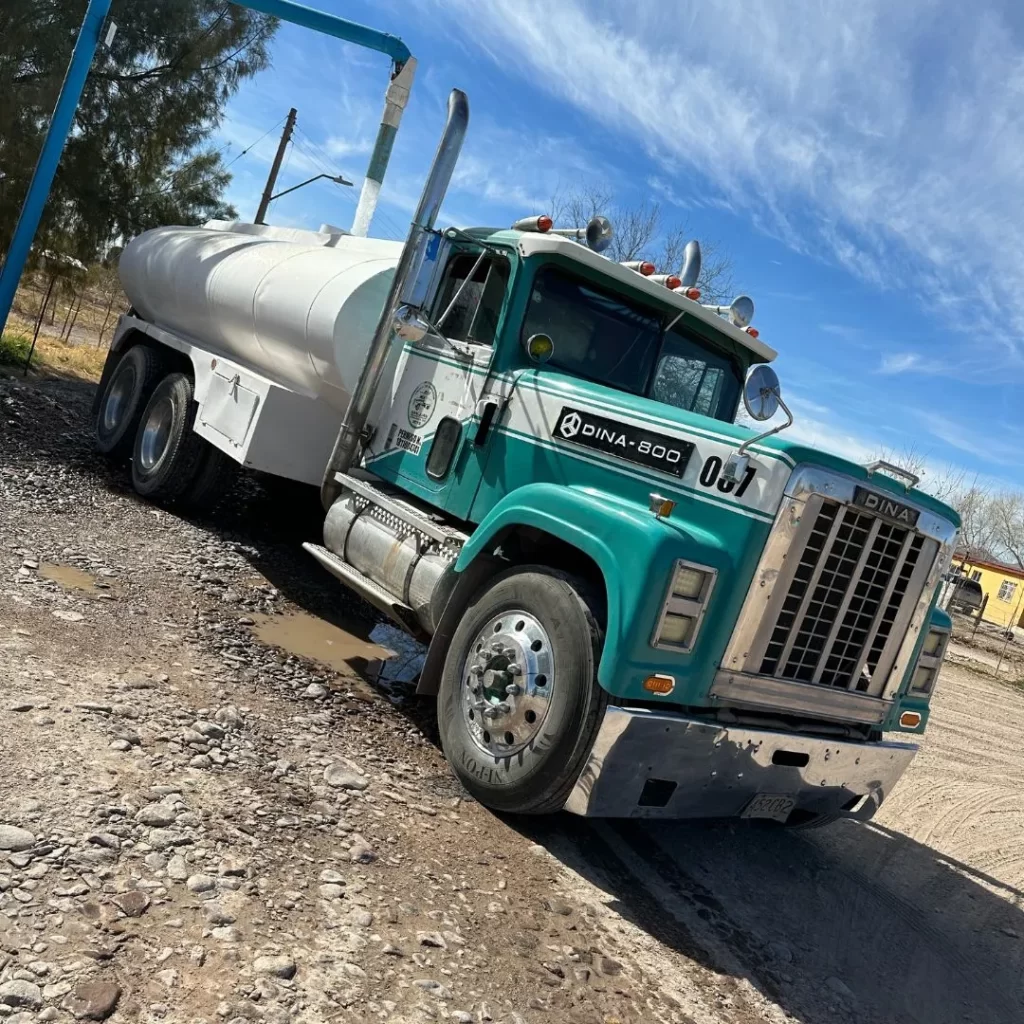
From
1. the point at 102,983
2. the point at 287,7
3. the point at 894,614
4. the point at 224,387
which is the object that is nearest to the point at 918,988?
the point at 894,614

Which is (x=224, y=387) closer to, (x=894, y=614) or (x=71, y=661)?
(x=71, y=661)

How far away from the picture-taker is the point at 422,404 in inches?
226

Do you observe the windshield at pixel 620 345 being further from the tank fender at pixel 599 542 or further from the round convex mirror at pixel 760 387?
the round convex mirror at pixel 760 387

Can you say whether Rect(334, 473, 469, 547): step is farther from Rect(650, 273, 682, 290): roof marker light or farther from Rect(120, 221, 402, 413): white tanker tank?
Rect(650, 273, 682, 290): roof marker light

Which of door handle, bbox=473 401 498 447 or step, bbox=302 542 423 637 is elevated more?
door handle, bbox=473 401 498 447

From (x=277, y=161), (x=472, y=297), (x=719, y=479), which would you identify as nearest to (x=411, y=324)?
(x=472, y=297)

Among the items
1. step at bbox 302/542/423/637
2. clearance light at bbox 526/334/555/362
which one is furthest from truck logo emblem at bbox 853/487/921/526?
step at bbox 302/542/423/637

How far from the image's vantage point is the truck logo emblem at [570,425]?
4562 mm

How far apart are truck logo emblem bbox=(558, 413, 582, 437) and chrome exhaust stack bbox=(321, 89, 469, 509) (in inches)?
62.8

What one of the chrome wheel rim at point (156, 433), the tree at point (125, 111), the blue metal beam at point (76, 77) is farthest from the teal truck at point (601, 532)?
the tree at point (125, 111)

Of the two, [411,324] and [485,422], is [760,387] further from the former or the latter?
[411,324]

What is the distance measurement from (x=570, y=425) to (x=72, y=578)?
3.30 meters

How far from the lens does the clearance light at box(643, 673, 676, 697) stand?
3.67 metres

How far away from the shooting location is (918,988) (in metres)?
3.86
